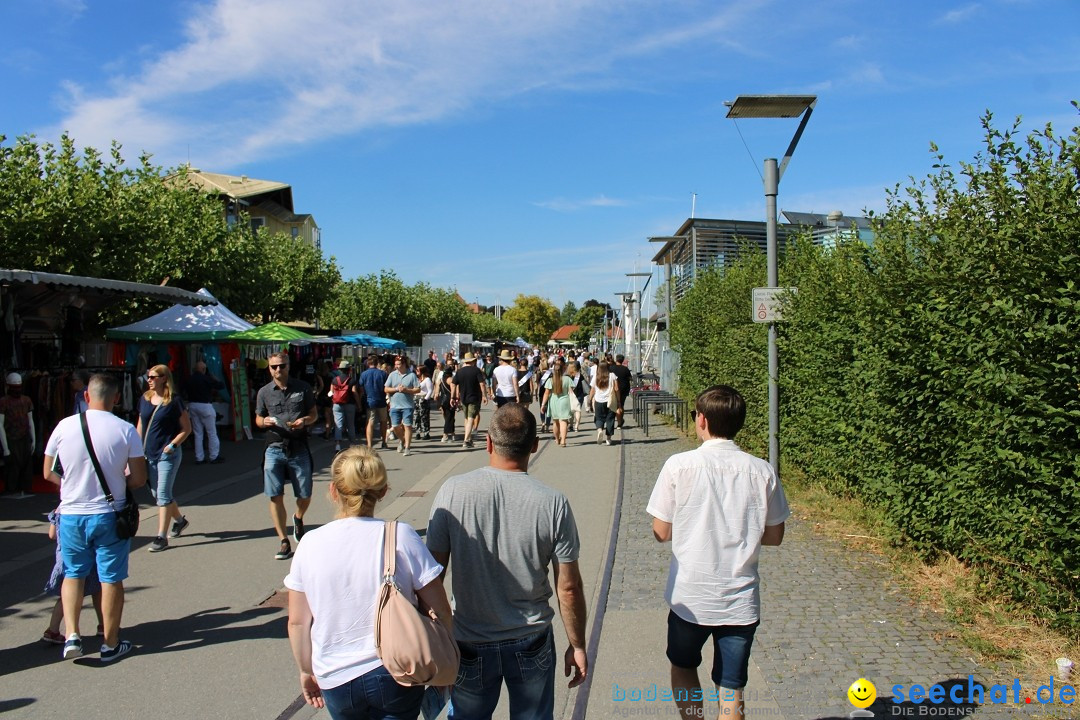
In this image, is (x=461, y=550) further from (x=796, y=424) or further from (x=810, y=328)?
(x=796, y=424)

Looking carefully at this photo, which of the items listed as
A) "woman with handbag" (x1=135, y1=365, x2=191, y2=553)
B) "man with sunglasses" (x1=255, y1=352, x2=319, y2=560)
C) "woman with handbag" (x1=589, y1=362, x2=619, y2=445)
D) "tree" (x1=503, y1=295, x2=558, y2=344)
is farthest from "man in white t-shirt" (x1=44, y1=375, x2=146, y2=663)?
"tree" (x1=503, y1=295, x2=558, y2=344)

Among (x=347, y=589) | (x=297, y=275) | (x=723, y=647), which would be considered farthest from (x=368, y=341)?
(x=347, y=589)

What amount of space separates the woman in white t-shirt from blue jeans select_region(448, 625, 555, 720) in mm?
216

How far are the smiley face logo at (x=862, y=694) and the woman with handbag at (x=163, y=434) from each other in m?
6.03

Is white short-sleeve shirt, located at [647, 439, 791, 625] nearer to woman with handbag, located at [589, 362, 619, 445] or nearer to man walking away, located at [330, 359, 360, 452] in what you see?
woman with handbag, located at [589, 362, 619, 445]

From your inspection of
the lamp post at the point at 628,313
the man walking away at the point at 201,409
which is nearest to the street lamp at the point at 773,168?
the man walking away at the point at 201,409

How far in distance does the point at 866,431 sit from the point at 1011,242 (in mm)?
2630

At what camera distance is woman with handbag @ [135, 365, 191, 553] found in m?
7.66

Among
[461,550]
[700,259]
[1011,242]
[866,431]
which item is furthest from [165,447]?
[700,259]

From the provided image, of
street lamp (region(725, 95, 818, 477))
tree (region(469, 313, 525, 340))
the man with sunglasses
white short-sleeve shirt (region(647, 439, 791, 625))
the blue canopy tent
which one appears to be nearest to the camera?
white short-sleeve shirt (region(647, 439, 791, 625))

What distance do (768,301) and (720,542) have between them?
6.22 metres

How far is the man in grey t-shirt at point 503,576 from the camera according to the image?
2.96m

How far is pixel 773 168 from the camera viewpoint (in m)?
9.36

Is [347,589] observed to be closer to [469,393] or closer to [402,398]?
[402,398]
